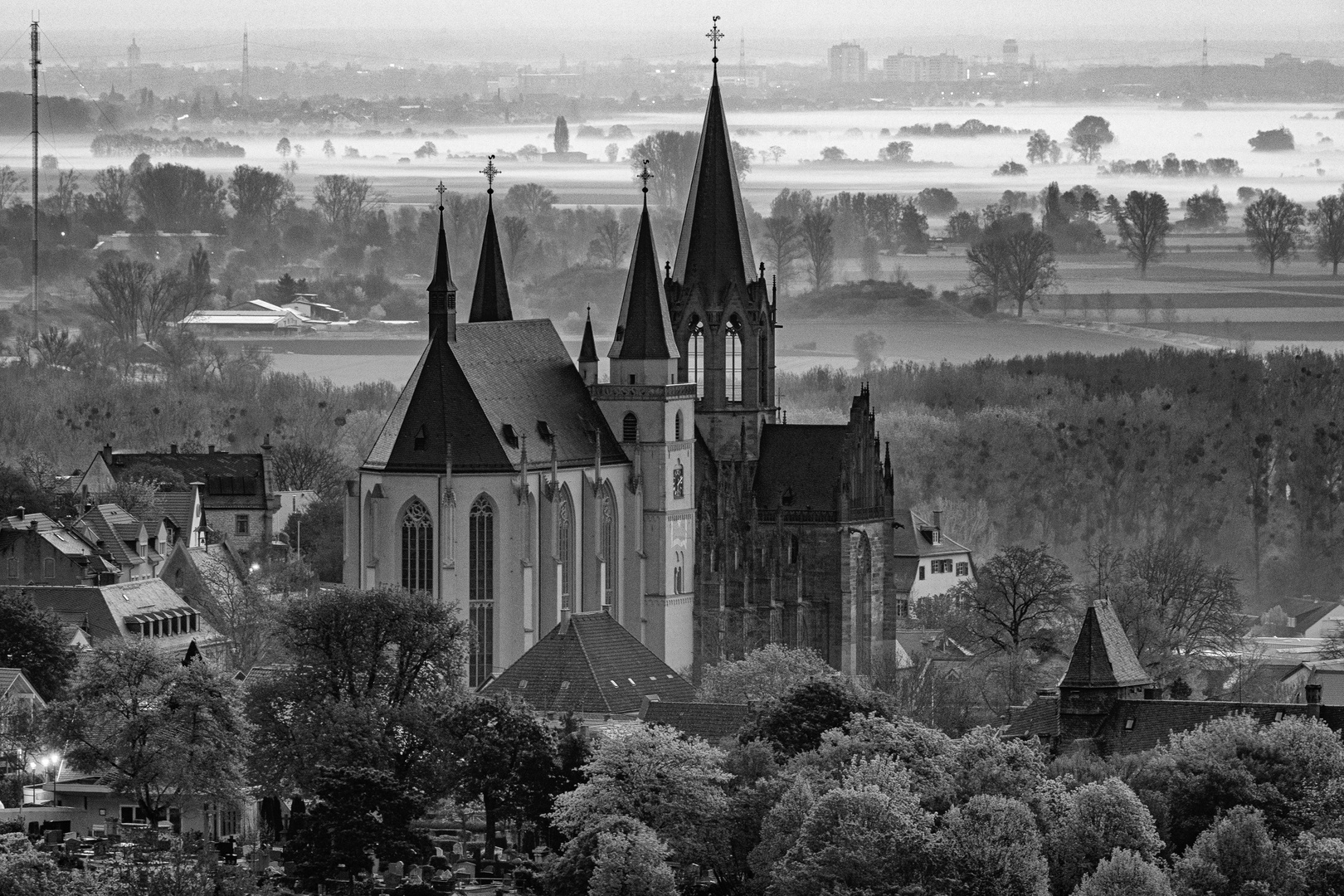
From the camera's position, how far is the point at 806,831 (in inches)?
4139

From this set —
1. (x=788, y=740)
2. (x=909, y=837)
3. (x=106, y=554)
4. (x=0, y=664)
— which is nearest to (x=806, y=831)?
(x=909, y=837)

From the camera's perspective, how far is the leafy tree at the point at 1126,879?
101 m

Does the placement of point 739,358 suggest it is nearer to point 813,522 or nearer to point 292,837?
point 813,522

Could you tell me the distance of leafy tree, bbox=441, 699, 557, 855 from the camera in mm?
117312

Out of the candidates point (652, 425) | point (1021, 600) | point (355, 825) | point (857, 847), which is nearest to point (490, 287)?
point (652, 425)

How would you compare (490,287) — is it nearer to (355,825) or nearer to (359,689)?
(359,689)

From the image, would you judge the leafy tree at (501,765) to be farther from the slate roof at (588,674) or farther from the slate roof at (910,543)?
the slate roof at (910,543)

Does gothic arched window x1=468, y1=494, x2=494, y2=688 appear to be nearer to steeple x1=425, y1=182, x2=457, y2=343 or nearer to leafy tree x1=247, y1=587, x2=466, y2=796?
steeple x1=425, y1=182, x2=457, y2=343

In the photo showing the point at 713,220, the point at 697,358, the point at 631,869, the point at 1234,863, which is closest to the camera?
the point at 631,869

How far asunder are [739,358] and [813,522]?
771cm

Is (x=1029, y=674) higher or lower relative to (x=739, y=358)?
lower

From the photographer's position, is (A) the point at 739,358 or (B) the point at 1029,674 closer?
(B) the point at 1029,674

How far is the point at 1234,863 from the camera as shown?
105812mm

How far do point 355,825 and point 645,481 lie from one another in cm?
4614
